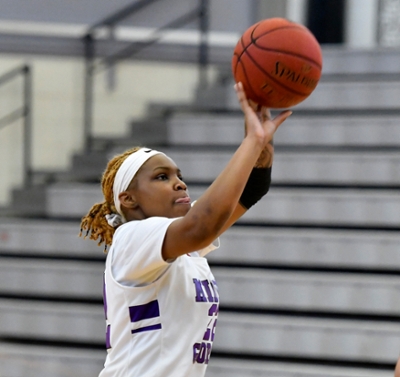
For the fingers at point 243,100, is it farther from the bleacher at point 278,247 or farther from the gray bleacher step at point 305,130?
the gray bleacher step at point 305,130

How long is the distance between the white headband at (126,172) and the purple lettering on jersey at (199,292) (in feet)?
0.97

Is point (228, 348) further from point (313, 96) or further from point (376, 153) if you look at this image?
point (313, 96)

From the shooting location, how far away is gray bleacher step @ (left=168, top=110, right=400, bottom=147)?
552 centimetres

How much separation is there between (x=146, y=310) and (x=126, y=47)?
4.41 m

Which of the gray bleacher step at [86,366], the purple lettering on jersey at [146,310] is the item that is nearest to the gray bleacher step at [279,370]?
the gray bleacher step at [86,366]

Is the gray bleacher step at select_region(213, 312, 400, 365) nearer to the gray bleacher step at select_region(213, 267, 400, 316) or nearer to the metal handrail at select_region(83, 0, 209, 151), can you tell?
the gray bleacher step at select_region(213, 267, 400, 316)

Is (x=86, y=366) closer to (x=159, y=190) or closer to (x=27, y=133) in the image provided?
(x=27, y=133)

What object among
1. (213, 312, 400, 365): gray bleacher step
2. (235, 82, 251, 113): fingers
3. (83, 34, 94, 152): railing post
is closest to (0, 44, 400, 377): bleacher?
(213, 312, 400, 365): gray bleacher step

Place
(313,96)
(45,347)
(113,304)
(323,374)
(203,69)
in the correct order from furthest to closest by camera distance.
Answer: (203,69)
(313,96)
(45,347)
(323,374)
(113,304)

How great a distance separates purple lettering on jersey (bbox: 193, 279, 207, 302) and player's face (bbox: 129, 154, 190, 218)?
19 cm

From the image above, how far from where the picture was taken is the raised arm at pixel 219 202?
1.90 m

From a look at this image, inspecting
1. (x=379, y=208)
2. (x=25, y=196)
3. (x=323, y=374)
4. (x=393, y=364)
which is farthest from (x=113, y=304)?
(x=25, y=196)

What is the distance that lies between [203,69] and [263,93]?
4.26 m

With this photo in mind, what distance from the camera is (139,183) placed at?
88.1 inches
